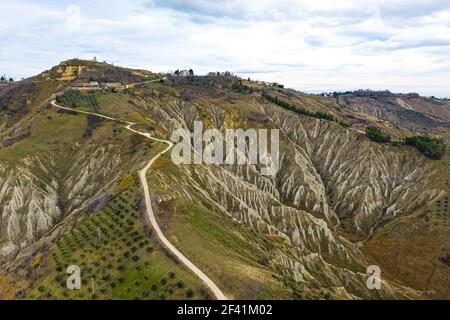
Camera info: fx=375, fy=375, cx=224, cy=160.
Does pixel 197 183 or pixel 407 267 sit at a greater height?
pixel 197 183

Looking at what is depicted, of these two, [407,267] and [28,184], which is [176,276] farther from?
[407,267]

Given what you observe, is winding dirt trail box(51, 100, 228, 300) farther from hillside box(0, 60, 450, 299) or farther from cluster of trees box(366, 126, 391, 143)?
cluster of trees box(366, 126, 391, 143)

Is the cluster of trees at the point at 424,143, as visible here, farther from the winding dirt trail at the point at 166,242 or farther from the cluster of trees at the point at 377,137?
the winding dirt trail at the point at 166,242

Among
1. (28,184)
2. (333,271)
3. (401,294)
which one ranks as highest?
(28,184)

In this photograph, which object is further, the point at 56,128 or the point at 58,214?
the point at 56,128

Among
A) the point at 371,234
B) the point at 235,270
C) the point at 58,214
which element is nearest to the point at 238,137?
the point at 371,234

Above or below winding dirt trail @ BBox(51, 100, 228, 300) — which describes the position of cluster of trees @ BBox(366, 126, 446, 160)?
above

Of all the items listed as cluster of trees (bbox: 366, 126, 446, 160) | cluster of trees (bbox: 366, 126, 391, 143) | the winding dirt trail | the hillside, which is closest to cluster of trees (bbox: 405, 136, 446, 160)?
cluster of trees (bbox: 366, 126, 446, 160)
